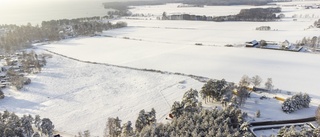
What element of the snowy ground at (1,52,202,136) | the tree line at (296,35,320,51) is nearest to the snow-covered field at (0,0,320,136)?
the snowy ground at (1,52,202,136)

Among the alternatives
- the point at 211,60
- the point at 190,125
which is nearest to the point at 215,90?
the point at 190,125

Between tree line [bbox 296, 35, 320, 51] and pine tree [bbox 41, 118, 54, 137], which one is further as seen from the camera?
tree line [bbox 296, 35, 320, 51]

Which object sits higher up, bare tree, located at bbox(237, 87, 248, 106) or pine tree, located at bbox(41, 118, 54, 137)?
bare tree, located at bbox(237, 87, 248, 106)

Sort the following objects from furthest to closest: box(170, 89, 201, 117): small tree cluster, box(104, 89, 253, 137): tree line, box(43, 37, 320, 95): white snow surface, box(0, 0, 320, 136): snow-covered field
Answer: box(43, 37, 320, 95): white snow surface < box(0, 0, 320, 136): snow-covered field < box(170, 89, 201, 117): small tree cluster < box(104, 89, 253, 137): tree line

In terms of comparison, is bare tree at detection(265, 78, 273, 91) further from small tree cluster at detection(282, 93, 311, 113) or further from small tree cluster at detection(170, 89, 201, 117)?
small tree cluster at detection(170, 89, 201, 117)

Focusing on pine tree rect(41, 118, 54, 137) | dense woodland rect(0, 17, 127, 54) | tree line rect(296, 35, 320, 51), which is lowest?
pine tree rect(41, 118, 54, 137)

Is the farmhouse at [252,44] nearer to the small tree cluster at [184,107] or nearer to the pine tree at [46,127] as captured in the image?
the small tree cluster at [184,107]
